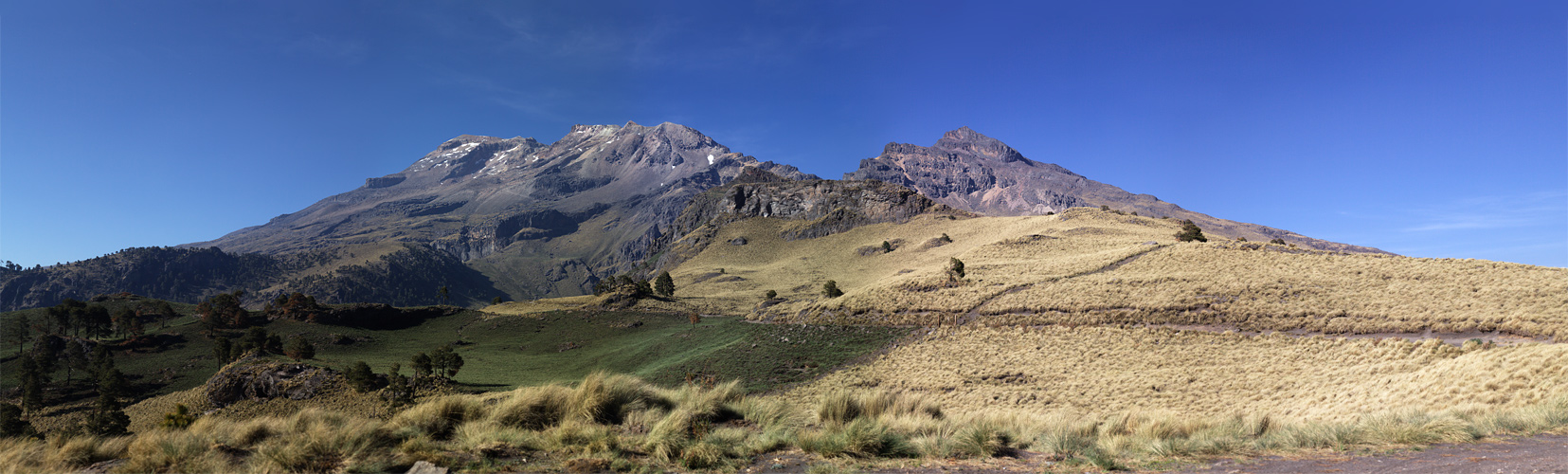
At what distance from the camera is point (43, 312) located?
55.4m

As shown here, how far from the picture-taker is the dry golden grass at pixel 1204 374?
14.8m

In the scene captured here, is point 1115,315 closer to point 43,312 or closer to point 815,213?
point 43,312

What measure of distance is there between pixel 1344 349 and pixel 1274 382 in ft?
14.1

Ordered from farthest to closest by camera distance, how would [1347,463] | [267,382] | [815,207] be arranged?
[815,207], [267,382], [1347,463]

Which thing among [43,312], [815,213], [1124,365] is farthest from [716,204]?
[1124,365]

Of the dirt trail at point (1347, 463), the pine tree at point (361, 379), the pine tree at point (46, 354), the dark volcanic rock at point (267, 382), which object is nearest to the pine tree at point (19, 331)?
the pine tree at point (46, 354)

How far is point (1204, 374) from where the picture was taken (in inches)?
889

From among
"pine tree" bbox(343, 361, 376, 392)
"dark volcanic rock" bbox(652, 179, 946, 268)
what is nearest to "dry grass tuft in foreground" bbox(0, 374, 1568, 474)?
"pine tree" bbox(343, 361, 376, 392)

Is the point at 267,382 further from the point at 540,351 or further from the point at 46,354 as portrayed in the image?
the point at 46,354

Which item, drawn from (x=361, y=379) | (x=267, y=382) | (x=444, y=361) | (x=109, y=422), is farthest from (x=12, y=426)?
(x=444, y=361)

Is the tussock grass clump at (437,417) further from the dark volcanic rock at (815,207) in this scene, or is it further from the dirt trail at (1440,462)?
the dark volcanic rock at (815,207)

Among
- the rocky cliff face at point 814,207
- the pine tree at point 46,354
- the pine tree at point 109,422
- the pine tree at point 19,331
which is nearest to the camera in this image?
the pine tree at point 109,422

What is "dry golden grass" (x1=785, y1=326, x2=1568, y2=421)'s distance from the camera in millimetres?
14805

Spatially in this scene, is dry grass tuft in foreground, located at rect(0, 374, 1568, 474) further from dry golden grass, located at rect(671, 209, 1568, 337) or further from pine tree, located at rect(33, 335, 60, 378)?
pine tree, located at rect(33, 335, 60, 378)
